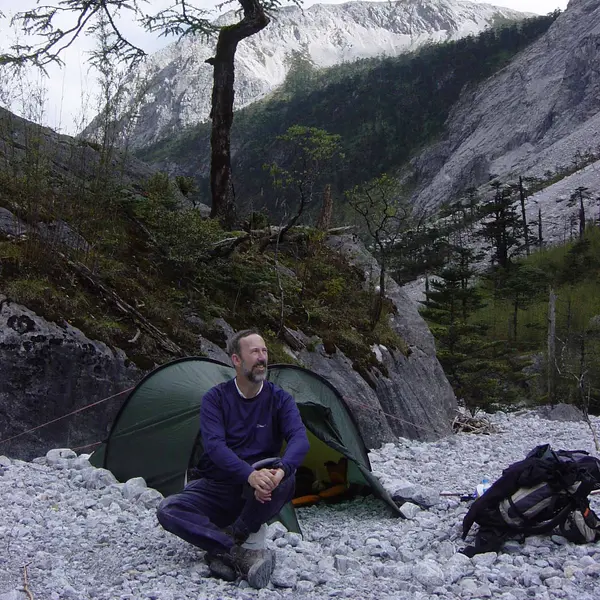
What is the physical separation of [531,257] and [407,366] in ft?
170

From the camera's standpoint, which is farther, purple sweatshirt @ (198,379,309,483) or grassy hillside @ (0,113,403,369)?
grassy hillside @ (0,113,403,369)

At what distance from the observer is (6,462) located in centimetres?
617

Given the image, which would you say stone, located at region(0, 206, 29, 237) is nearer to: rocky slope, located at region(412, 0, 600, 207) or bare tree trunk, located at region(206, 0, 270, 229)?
bare tree trunk, located at region(206, 0, 270, 229)

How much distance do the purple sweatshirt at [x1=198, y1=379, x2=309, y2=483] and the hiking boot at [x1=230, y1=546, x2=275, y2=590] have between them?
43 cm

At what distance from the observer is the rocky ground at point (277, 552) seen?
3801 mm

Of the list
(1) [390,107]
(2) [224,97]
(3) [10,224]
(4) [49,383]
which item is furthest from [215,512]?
(1) [390,107]

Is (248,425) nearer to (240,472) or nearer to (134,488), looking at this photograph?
(240,472)

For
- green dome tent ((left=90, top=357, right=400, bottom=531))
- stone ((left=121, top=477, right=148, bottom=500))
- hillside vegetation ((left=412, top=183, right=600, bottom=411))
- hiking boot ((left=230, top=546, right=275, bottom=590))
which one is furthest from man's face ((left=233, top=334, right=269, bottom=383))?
hillside vegetation ((left=412, top=183, right=600, bottom=411))

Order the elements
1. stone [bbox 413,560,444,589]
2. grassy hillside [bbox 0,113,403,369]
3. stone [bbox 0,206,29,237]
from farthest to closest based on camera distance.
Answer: stone [bbox 0,206,29,237], grassy hillside [bbox 0,113,403,369], stone [bbox 413,560,444,589]

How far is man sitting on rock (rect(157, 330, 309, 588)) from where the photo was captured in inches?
155

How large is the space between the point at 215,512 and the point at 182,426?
231 cm

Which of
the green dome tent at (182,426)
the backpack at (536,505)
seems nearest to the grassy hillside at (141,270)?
the green dome tent at (182,426)

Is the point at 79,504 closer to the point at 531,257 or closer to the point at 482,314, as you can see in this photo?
the point at 482,314

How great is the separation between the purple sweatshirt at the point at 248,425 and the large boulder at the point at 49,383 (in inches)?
129
